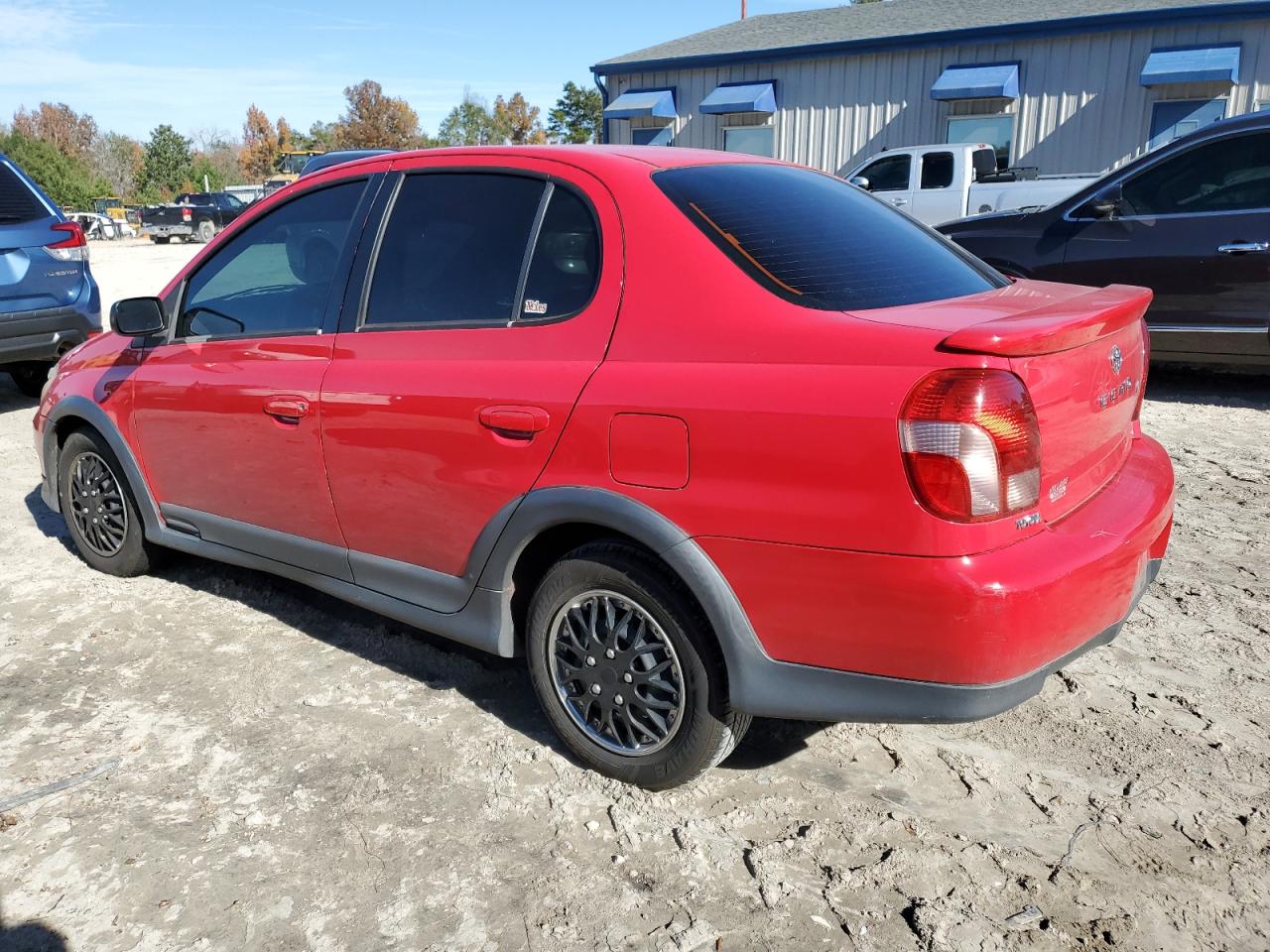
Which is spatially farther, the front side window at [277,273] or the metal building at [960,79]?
the metal building at [960,79]

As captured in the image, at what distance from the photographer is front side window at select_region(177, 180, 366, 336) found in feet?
11.6

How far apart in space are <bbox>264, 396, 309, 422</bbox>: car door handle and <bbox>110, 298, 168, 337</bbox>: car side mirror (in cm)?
78

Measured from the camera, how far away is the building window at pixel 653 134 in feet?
76.2

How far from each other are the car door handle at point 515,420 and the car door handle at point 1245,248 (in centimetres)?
Result: 606

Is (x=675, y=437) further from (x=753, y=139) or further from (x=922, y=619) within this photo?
(x=753, y=139)

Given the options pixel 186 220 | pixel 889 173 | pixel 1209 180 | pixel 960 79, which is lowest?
pixel 186 220

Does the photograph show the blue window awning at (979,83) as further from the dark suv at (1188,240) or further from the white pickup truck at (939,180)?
the dark suv at (1188,240)

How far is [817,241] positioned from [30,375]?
814 cm

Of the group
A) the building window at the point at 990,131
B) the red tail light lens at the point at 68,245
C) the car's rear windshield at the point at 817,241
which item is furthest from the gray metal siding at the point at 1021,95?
the car's rear windshield at the point at 817,241

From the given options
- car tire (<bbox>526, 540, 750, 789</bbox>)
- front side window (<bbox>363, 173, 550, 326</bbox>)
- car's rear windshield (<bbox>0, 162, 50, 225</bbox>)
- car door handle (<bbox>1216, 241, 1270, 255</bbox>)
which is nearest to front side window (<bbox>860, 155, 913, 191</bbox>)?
car door handle (<bbox>1216, 241, 1270, 255</bbox>)

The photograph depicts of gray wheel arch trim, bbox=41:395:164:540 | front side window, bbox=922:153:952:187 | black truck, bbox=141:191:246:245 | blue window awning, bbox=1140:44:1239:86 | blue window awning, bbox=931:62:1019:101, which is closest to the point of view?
gray wheel arch trim, bbox=41:395:164:540

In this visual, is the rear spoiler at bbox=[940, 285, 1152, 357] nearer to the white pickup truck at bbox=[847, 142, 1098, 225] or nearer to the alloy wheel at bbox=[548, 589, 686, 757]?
the alloy wheel at bbox=[548, 589, 686, 757]

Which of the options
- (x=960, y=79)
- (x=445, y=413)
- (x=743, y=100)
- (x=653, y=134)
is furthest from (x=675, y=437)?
(x=653, y=134)

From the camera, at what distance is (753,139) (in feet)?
72.1
